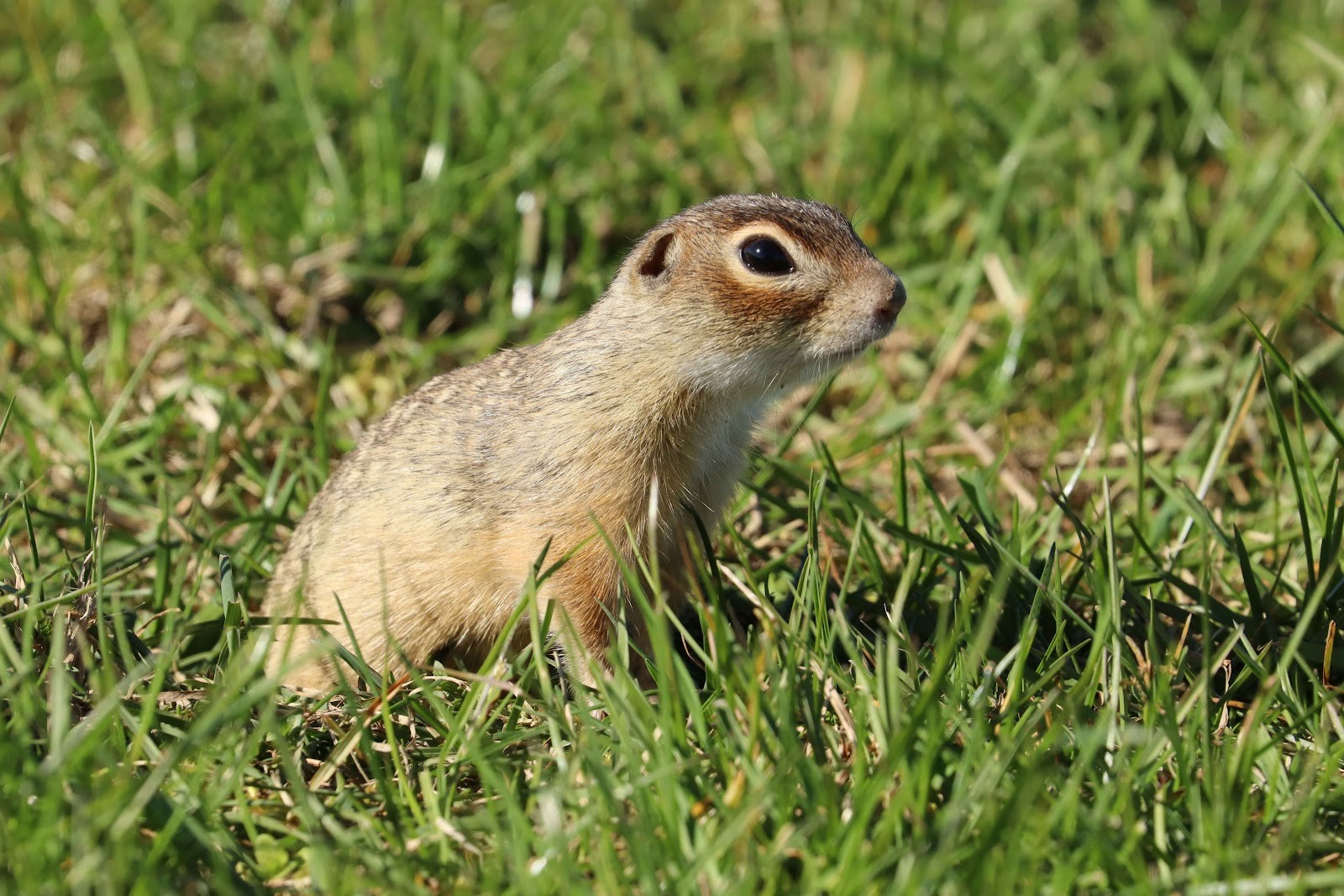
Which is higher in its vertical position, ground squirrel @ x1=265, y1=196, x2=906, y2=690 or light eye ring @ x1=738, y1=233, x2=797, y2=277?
light eye ring @ x1=738, y1=233, x2=797, y2=277

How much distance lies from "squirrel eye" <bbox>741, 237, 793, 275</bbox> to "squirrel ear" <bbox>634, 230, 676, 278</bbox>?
26 centimetres

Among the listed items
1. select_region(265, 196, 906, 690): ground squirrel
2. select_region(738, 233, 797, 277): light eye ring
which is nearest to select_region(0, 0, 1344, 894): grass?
select_region(265, 196, 906, 690): ground squirrel

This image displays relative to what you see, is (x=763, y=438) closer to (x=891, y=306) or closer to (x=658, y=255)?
(x=658, y=255)

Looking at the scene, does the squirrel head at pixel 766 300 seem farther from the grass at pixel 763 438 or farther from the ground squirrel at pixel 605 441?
the grass at pixel 763 438

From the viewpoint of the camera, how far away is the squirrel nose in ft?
12.4

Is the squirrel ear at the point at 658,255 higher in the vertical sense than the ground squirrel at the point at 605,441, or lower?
higher

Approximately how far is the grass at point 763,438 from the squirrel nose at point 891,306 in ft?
1.76

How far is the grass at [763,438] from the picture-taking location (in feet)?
9.43

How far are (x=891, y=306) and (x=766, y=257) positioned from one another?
36 cm

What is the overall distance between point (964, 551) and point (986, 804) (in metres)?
1.20

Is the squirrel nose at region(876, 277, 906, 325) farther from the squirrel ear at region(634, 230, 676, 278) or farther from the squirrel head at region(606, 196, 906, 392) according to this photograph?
the squirrel ear at region(634, 230, 676, 278)

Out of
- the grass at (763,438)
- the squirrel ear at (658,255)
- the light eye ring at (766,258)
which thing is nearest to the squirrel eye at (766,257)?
the light eye ring at (766,258)

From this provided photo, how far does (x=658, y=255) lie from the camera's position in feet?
13.2

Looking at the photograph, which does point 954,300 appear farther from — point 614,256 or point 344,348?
point 344,348
